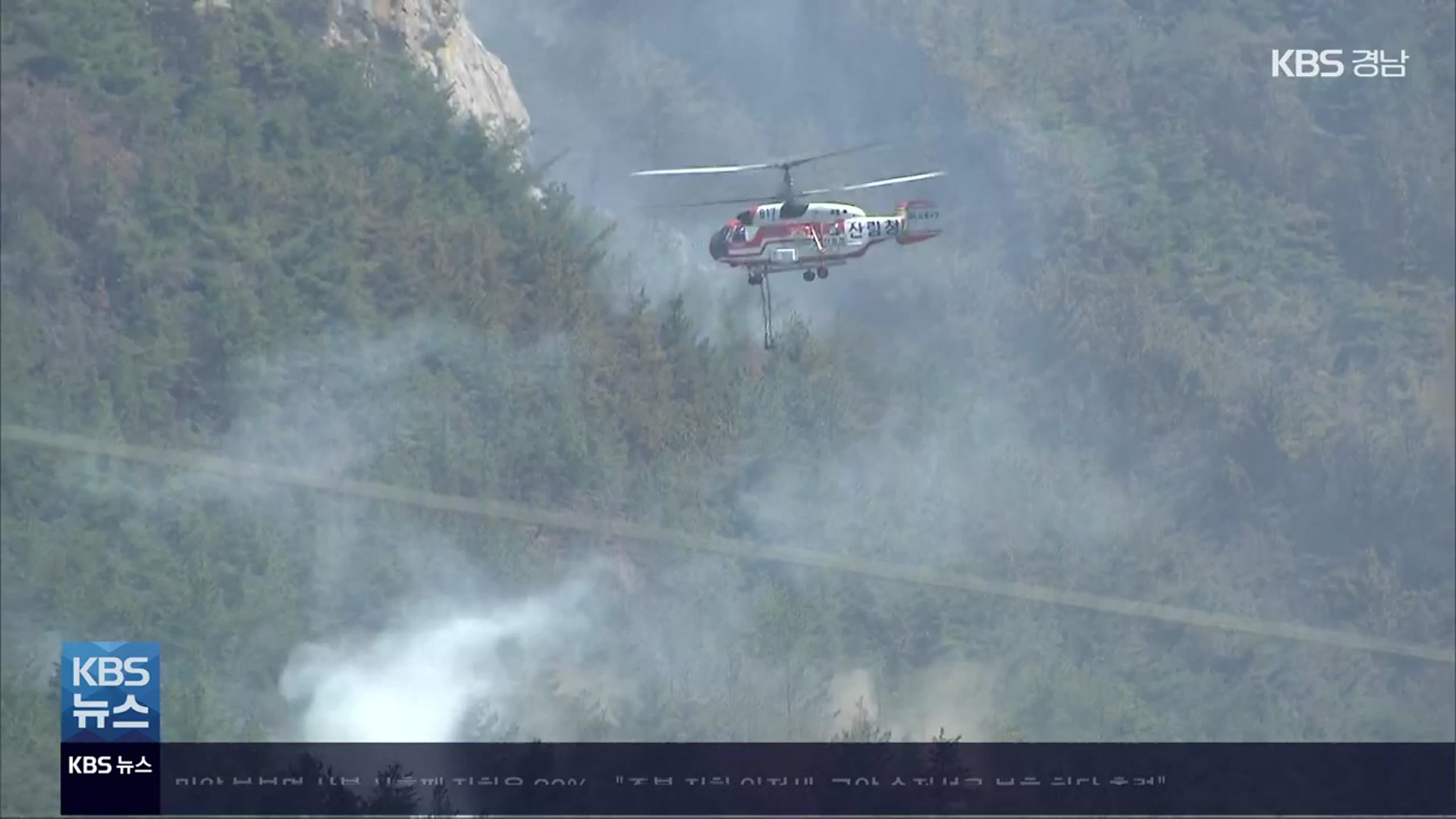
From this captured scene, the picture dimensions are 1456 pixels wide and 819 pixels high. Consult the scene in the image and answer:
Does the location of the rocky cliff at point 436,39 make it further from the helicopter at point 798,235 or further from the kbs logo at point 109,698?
the kbs logo at point 109,698

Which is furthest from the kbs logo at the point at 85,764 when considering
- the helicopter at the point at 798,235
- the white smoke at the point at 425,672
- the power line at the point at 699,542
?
the helicopter at the point at 798,235

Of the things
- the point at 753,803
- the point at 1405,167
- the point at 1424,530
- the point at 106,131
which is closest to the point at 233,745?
the point at 753,803

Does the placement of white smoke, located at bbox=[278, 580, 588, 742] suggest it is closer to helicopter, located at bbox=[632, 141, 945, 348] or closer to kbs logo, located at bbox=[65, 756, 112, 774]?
Result: kbs logo, located at bbox=[65, 756, 112, 774]

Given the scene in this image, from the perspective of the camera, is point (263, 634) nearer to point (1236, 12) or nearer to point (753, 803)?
point (753, 803)

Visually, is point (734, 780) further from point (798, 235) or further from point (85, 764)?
point (85, 764)

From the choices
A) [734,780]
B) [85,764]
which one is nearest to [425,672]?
[734,780]
